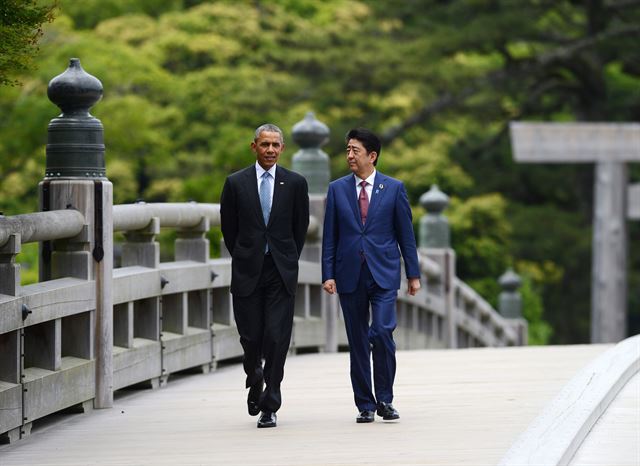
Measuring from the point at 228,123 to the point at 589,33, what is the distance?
753cm

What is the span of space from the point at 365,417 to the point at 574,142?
12.1 meters

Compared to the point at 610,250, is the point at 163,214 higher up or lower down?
higher up

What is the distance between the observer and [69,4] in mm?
31953

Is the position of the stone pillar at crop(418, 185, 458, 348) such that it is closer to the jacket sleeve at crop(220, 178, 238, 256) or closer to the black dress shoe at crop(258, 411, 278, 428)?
the jacket sleeve at crop(220, 178, 238, 256)

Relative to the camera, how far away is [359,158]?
26.5 feet

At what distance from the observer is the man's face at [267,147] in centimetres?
792

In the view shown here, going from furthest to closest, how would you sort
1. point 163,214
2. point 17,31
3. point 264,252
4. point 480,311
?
point 480,311, point 163,214, point 264,252, point 17,31

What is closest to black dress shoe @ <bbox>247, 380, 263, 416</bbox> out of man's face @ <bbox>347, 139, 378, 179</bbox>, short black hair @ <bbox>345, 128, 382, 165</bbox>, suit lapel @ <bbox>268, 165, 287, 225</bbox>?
suit lapel @ <bbox>268, 165, 287, 225</bbox>

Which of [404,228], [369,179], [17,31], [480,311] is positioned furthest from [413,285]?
[480,311]

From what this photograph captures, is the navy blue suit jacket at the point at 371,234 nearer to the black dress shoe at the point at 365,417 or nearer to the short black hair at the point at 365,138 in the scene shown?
the short black hair at the point at 365,138

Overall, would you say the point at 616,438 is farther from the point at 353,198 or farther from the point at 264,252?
the point at 264,252

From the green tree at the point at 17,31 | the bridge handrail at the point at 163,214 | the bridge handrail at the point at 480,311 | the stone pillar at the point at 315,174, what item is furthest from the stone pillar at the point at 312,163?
the green tree at the point at 17,31

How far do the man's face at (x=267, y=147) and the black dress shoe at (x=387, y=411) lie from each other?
137cm

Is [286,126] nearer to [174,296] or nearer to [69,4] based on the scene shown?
[69,4]
